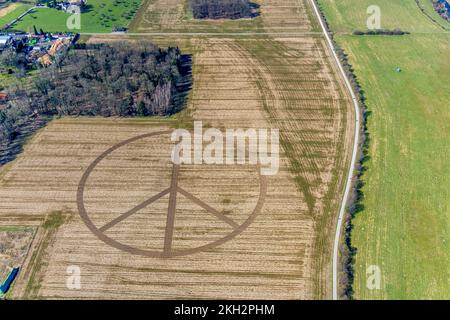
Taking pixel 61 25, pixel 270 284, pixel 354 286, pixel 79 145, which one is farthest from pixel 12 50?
A: pixel 354 286

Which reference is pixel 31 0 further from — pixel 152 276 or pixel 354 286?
pixel 354 286

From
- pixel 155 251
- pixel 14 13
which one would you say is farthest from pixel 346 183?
pixel 14 13

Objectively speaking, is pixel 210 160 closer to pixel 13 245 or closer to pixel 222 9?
pixel 13 245

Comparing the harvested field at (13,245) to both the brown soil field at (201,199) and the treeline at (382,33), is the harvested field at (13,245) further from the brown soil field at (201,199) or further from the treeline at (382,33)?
the treeline at (382,33)

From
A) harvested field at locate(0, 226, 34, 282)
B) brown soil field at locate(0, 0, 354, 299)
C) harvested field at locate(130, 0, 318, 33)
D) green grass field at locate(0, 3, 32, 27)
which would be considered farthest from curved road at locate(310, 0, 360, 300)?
green grass field at locate(0, 3, 32, 27)

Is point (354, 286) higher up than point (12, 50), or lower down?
lower down

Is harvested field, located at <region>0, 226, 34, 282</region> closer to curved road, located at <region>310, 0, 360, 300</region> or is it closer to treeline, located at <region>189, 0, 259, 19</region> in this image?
curved road, located at <region>310, 0, 360, 300</region>

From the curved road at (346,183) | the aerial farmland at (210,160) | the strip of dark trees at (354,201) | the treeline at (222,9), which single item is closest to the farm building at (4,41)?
the aerial farmland at (210,160)
